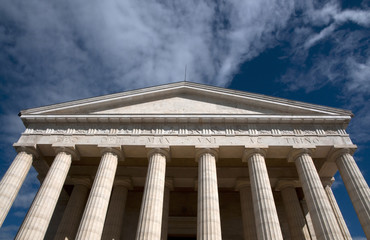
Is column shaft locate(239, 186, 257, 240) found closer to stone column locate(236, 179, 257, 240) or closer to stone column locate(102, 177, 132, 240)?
stone column locate(236, 179, 257, 240)

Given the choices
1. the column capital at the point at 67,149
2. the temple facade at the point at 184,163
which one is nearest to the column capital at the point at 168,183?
the temple facade at the point at 184,163

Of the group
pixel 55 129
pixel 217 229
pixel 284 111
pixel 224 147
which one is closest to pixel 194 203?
pixel 224 147

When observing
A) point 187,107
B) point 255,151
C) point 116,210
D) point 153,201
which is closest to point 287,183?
point 255,151

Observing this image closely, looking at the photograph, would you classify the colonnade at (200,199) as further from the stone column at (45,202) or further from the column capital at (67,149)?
the column capital at (67,149)

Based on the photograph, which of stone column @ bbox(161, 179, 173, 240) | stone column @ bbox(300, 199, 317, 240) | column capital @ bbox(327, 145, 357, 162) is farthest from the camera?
stone column @ bbox(300, 199, 317, 240)

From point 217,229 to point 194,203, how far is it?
11083 mm

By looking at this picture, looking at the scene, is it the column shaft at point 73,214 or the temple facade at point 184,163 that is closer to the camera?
the temple facade at point 184,163

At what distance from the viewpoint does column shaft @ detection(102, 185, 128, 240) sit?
79.5ft

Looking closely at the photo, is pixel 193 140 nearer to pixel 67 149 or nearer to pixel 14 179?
pixel 67 149

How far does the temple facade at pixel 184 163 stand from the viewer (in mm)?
20203

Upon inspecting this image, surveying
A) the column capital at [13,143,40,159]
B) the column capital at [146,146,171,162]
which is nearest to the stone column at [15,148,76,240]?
the column capital at [13,143,40,159]

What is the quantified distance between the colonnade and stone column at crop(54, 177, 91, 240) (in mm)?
84

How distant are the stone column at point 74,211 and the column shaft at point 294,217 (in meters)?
18.9

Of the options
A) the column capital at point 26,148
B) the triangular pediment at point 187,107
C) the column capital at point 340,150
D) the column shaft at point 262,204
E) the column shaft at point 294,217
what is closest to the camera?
the column shaft at point 262,204
